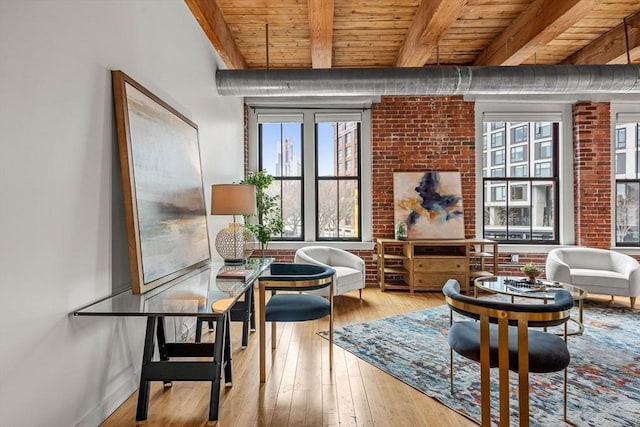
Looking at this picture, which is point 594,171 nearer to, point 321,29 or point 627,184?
point 627,184

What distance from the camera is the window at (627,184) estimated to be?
5.32 m

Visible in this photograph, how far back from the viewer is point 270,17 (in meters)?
3.63

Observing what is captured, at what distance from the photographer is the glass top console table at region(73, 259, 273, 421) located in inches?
66.6

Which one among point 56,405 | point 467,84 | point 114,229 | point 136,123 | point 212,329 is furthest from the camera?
point 467,84

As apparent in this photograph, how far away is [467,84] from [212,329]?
3855 mm

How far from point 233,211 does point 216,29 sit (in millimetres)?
1909

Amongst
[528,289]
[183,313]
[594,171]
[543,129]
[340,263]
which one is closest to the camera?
[183,313]

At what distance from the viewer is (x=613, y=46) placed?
4062mm

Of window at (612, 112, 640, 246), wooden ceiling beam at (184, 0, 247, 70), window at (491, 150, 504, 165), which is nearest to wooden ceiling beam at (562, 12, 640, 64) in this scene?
window at (612, 112, 640, 246)

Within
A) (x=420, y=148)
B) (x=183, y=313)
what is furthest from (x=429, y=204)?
(x=183, y=313)

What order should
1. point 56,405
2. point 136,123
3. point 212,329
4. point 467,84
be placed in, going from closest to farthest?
1. point 56,405
2. point 136,123
3. point 212,329
4. point 467,84

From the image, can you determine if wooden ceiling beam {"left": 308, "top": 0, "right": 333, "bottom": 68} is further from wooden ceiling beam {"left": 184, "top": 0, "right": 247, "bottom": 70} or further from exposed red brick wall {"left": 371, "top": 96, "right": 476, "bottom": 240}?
exposed red brick wall {"left": 371, "top": 96, "right": 476, "bottom": 240}

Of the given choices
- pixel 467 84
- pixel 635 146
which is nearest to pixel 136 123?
pixel 467 84

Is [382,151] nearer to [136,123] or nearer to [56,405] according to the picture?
[136,123]
